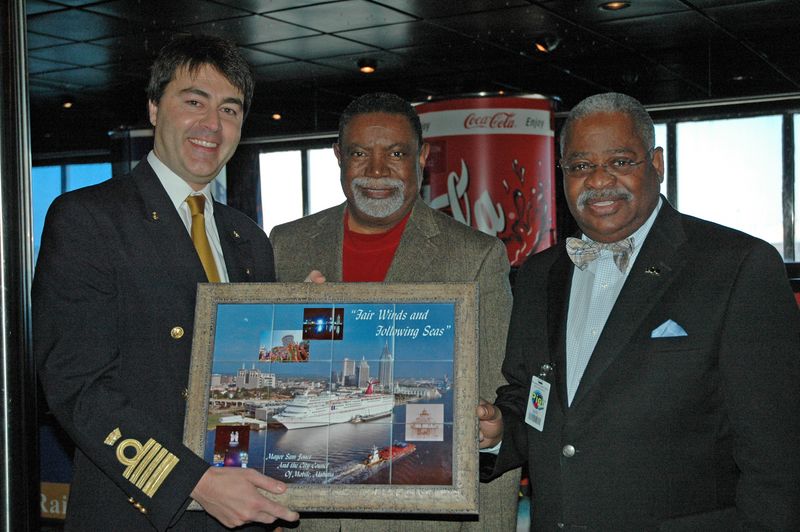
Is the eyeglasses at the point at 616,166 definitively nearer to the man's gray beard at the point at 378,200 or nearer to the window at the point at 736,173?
the man's gray beard at the point at 378,200

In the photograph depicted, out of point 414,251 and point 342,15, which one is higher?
point 342,15

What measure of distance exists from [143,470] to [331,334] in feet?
1.70

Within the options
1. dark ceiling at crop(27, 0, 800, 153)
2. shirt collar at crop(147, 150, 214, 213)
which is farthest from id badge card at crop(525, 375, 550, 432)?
dark ceiling at crop(27, 0, 800, 153)

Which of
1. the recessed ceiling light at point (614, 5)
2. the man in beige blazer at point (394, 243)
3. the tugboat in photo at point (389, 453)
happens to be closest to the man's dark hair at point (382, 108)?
the man in beige blazer at point (394, 243)

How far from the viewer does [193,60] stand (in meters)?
2.27

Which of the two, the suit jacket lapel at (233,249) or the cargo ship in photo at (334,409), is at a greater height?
the suit jacket lapel at (233,249)

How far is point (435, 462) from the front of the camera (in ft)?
6.61

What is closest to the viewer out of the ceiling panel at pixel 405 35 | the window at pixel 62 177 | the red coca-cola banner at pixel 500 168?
the red coca-cola banner at pixel 500 168

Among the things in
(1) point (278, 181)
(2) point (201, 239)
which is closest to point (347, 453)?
(2) point (201, 239)

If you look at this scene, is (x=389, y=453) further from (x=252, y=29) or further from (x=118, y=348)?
(x=252, y=29)

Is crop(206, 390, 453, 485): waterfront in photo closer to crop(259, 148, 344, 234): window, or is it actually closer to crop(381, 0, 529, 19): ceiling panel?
crop(381, 0, 529, 19): ceiling panel

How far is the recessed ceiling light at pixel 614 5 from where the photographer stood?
7613 millimetres

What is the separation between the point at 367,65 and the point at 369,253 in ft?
25.2

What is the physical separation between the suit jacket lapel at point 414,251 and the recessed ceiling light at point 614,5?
554cm
